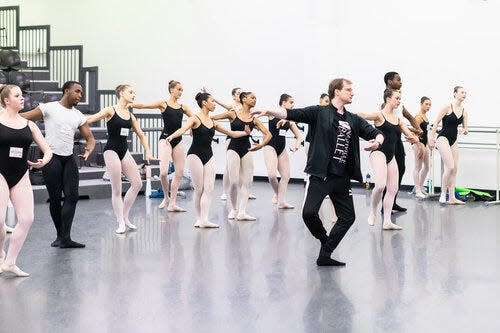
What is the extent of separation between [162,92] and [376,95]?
16.1 ft

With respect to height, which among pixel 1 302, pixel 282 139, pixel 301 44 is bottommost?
pixel 1 302

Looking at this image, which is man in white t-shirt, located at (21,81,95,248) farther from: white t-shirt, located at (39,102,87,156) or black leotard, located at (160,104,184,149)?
black leotard, located at (160,104,184,149)

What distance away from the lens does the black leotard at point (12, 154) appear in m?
6.71

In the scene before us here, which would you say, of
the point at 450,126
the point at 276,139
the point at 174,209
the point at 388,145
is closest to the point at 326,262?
the point at 388,145

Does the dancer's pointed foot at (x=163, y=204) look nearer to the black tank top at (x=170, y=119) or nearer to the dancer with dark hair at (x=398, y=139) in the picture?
the black tank top at (x=170, y=119)

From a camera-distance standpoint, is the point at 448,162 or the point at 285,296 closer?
the point at 285,296

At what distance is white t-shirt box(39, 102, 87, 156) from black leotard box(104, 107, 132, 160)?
1.12 m

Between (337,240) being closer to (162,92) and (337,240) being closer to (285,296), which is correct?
(285,296)

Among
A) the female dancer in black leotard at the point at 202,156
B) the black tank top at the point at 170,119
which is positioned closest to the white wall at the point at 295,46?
the black tank top at the point at 170,119

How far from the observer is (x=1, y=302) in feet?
20.0

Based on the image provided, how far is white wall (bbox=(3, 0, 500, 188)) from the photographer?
14359 millimetres

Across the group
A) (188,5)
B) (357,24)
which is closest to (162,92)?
(188,5)

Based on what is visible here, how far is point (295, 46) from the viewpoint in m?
16.5

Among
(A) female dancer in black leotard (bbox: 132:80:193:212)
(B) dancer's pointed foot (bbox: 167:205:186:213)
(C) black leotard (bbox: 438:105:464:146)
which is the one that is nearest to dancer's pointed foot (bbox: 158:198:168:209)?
(A) female dancer in black leotard (bbox: 132:80:193:212)
